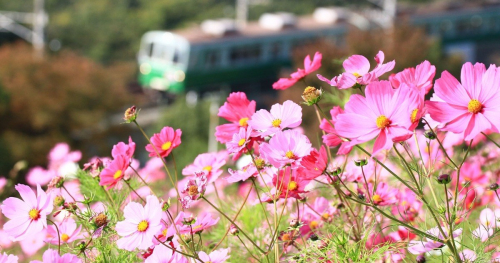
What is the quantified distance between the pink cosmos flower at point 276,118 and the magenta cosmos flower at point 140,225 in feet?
0.63

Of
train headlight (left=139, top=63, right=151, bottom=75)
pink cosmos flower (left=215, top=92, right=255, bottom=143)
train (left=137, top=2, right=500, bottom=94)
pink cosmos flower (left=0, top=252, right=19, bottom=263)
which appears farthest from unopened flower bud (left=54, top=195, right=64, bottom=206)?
train headlight (left=139, top=63, right=151, bottom=75)

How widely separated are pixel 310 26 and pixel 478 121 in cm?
1774

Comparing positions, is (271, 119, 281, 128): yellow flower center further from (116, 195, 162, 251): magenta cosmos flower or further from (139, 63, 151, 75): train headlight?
(139, 63, 151, 75): train headlight

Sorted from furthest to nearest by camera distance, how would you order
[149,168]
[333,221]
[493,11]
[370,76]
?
1. [493,11]
2. [149,168]
3. [333,221]
4. [370,76]

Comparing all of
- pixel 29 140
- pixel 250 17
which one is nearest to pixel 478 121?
pixel 29 140

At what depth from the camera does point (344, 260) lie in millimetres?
910

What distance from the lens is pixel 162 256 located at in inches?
34.0

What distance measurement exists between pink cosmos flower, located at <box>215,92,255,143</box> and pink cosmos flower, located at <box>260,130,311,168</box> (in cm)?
16

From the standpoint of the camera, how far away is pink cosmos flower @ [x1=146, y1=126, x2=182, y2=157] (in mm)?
998

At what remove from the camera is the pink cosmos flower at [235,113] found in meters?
1.05

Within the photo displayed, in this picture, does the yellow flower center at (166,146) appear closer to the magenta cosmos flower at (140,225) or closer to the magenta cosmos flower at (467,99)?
the magenta cosmos flower at (140,225)

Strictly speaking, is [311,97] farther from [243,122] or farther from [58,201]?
[58,201]

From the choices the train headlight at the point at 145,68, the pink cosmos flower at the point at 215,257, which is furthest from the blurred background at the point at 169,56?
the pink cosmos flower at the point at 215,257

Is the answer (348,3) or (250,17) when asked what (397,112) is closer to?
(250,17)
